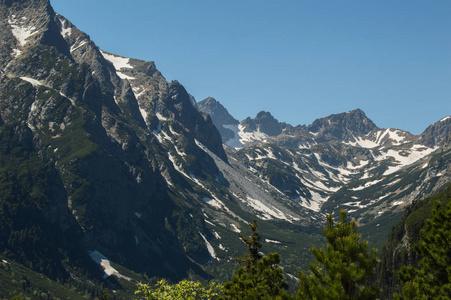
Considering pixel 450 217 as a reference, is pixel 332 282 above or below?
below

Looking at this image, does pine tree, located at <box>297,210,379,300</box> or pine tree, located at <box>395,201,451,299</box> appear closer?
pine tree, located at <box>297,210,379,300</box>

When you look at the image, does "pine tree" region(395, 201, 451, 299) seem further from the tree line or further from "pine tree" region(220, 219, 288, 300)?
"pine tree" region(220, 219, 288, 300)

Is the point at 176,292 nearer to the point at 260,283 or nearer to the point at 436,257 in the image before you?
the point at 260,283

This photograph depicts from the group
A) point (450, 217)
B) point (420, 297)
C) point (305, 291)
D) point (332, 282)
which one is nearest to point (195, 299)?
point (305, 291)

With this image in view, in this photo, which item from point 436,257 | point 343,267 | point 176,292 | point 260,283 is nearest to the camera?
point 343,267

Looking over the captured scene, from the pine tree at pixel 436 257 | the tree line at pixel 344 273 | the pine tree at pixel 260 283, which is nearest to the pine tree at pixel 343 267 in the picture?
the tree line at pixel 344 273

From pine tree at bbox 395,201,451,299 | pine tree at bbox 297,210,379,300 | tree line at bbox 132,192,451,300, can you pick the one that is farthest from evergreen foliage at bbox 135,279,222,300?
pine tree at bbox 395,201,451,299

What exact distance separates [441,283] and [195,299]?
824 inches

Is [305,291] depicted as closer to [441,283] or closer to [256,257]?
[441,283]

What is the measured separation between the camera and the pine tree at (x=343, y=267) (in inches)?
1026

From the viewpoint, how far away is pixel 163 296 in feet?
122

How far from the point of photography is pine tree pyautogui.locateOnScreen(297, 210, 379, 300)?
85.5ft

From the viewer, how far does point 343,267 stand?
26.3 metres

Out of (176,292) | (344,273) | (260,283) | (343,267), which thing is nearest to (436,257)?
(344,273)
